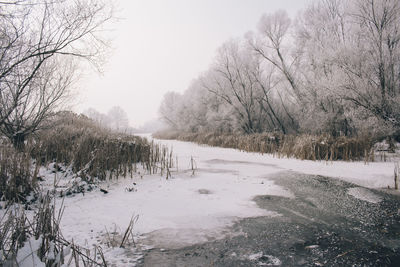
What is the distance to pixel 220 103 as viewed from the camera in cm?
2678

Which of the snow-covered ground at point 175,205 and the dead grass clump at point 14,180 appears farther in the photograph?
the dead grass clump at point 14,180

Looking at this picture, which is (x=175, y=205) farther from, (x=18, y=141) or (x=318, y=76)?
(x=318, y=76)

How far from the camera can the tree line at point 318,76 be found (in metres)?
10.9

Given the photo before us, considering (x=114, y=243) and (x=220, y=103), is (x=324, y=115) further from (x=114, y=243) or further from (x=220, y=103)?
(x=114, y=243)

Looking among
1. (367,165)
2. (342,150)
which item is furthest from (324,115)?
(367,165)

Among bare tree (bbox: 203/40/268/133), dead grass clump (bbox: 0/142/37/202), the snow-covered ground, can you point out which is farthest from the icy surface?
bare tree (bbox: 203/40/268/133)

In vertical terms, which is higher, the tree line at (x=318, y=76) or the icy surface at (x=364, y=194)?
the tree line at (x=318, y=76)

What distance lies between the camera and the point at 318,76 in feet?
47.4

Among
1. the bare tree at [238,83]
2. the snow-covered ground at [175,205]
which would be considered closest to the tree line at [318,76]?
the bare tree at [238,83]

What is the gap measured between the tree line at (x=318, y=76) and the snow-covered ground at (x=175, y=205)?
18.8 feet

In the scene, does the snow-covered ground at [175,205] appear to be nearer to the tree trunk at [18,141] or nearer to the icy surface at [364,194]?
the icy surface at [364,194]

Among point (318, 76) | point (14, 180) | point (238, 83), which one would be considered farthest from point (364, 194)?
point (238, 83)

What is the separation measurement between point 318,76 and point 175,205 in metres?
14.2

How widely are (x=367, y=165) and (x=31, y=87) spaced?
10135 millimetres
